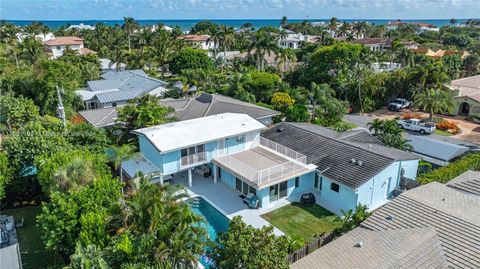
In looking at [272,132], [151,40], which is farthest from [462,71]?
[151,40]

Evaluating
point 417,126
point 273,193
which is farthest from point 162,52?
point 273,193

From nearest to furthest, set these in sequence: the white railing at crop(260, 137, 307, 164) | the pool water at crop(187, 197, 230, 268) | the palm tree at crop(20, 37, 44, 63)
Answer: the pool water at crop(187, 197, 230, 268)
the white railing at crop(260, 137, 307, 164)
the palm tree at crop(20, 37, 44, 63)

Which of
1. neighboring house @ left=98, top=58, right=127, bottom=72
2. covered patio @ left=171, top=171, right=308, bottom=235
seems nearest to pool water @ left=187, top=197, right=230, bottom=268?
covered patio @ left=171, top=171, right=308, bottom=235

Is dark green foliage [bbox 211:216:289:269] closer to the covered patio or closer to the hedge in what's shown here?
the covered patio

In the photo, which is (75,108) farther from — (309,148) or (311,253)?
(311,253)

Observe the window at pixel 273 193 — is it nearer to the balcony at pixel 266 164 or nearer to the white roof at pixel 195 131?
the balcony at pixel 266 164

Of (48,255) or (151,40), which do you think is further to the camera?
(151,40)
